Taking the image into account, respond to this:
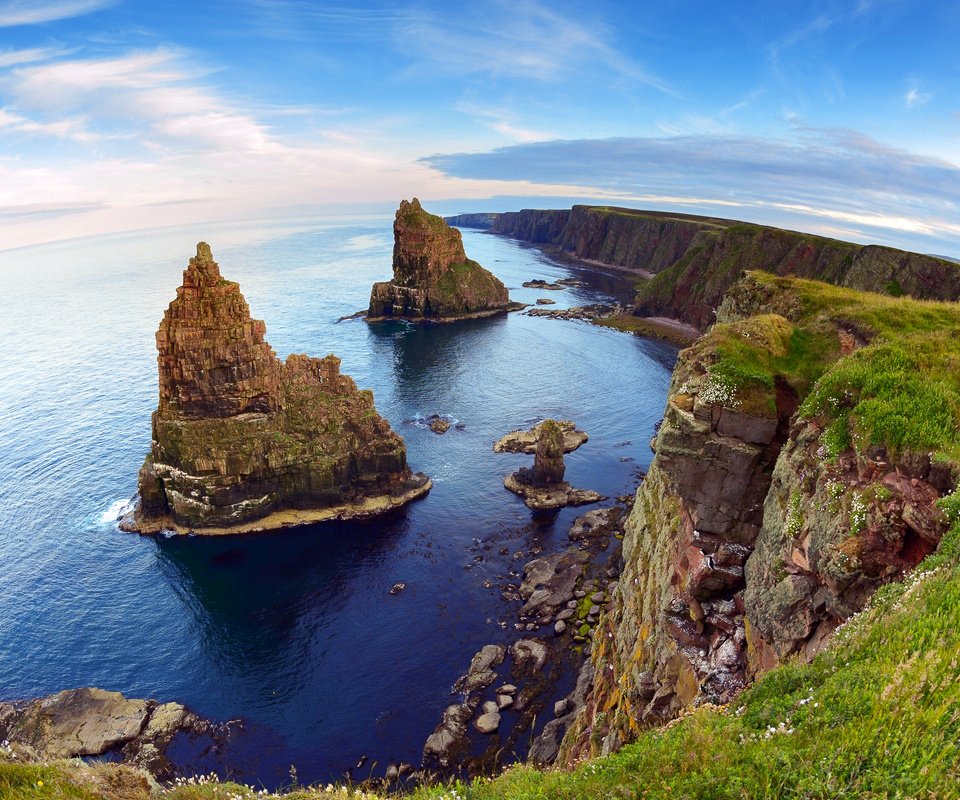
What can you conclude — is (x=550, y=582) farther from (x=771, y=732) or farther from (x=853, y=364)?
(x=771, y=732)

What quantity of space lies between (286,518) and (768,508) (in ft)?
188

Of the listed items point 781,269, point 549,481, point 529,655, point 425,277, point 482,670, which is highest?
point 781,269

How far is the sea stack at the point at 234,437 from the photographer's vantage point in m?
65.9

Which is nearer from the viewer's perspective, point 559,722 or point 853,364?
point 853,364

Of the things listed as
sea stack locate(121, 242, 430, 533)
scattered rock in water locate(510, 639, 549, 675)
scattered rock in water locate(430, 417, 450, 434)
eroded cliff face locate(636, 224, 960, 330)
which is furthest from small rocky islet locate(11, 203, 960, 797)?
eroded cliff face locate(636, 224, 960, 330)

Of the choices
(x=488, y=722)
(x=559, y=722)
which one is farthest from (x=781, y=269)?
(x=488, y=722)

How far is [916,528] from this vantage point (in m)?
18.5

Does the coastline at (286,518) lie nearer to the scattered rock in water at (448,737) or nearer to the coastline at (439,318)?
the scattered rock in water at (448,737)

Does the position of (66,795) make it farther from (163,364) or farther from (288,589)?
(163,364)

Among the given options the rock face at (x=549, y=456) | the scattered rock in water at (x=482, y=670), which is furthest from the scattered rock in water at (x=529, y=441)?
the scattered rock in water at (x=482, y=670)

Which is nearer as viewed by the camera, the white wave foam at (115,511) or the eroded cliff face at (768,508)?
the eroded cliff face at (768,508)

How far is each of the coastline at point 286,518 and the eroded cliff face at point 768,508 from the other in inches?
1502

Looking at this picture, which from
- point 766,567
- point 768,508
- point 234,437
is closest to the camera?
point 766,567

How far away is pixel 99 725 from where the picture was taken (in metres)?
42.7
